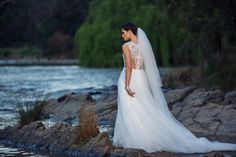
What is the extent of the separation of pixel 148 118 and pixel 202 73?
65.9 feet

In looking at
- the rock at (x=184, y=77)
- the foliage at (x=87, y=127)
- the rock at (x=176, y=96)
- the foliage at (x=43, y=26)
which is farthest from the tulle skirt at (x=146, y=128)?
the foliage at (x=43, y=26)

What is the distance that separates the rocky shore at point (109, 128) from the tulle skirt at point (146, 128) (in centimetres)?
31

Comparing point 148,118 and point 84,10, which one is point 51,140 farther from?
point 84,10

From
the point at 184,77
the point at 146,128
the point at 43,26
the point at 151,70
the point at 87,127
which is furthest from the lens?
the point at 43,26

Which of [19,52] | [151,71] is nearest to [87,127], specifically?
[151,71]

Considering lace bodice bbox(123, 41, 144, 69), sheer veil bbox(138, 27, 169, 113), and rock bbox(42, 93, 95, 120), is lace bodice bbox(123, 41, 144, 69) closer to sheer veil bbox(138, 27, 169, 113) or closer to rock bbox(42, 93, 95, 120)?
sheer veil bbox(138, 27, 169, 113)

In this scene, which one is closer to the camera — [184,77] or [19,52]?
[184,77]

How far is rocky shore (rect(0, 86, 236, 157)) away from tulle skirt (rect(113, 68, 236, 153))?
0.31m

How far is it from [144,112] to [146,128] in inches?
11.6

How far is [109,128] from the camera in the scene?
16.2 meters

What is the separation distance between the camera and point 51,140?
1315 cm

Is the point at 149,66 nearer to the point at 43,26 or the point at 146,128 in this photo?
the point at 146,128

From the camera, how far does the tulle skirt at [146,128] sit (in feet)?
39.2

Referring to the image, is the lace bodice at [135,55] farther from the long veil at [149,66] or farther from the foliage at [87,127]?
the foliage at [87,127]
